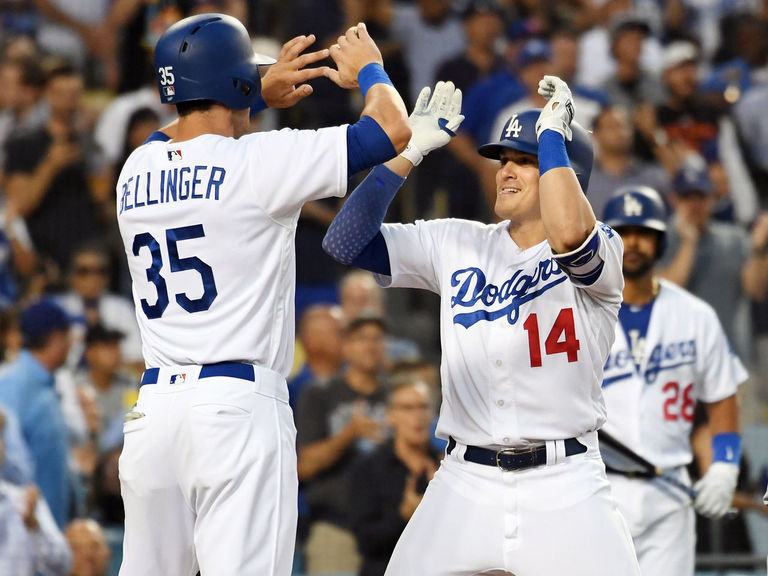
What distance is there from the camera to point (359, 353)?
298 inches

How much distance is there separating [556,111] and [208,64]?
1131 millimetres

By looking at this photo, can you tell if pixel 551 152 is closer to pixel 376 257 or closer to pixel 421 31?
pixel 376 257

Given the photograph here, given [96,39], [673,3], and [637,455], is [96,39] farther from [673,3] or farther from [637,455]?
[637,455]

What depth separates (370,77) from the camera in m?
4.05

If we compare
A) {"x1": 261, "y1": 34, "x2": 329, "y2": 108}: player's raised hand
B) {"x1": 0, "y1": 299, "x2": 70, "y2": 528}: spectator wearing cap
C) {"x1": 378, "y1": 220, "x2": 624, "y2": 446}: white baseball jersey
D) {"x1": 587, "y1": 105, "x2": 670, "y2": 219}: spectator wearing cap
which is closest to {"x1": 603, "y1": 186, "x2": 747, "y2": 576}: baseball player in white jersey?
{"x1": 378, "y1": 220, "x2": 624, "y2": 446}: white baseball jersey

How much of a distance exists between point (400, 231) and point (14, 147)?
17.6ft

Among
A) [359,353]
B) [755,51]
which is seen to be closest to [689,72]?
[755,51]

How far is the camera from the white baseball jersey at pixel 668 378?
560cm

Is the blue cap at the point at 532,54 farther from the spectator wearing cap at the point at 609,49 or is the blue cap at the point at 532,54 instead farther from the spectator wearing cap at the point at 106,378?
the spectator wearing cap at the point at 106,378

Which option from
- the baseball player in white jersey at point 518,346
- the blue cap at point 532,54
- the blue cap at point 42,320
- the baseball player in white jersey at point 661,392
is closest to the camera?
the baseball player in white jersey at point 518,346

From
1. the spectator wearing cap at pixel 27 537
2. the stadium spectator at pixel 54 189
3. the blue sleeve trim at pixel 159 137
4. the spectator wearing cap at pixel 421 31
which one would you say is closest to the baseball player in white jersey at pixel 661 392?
the blue sleeve trim at pixel 159 137

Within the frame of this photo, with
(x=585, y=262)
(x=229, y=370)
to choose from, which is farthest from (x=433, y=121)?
(x=229, y=370)

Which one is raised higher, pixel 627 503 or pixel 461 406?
pixel 461 406

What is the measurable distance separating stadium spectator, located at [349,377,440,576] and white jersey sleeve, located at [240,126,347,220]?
10.2ft
